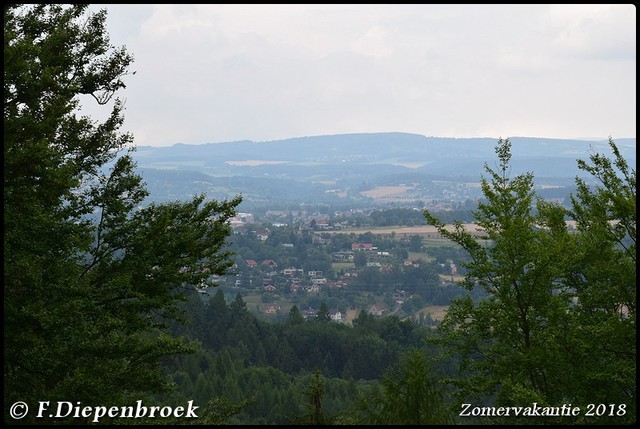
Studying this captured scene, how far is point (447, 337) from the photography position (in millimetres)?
13055

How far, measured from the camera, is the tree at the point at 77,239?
9.62 meters

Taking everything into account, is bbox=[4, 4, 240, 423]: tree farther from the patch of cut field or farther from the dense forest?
the patch of cut field

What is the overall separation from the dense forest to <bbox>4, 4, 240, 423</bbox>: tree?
0.03m

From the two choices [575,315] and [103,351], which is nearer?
[103,351]

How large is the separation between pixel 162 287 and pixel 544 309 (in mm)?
6621

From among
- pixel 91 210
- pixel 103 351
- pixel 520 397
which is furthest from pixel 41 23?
pixel 520 397

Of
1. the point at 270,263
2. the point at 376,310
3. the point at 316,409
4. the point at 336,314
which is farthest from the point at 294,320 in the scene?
the point at 316,409

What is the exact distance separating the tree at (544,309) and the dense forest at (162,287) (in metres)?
0.04

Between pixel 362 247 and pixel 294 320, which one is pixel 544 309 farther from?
pixel 362 247

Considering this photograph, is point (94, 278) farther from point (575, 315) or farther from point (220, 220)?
point (575, 315)

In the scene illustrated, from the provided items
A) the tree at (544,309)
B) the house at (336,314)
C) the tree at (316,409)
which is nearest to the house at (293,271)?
the house at (336,314)

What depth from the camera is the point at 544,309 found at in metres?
12.1

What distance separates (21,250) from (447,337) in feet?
24.6

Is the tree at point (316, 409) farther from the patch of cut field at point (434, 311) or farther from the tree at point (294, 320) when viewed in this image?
the patch of cut field at point (434, 311)
